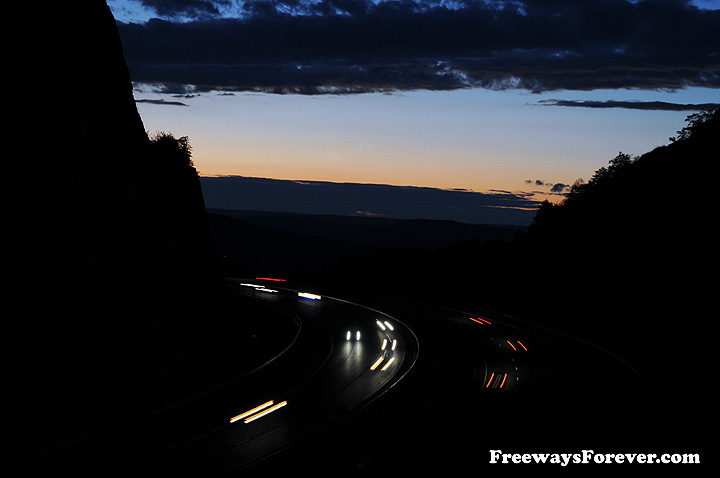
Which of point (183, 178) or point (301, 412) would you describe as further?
point (183, 178)

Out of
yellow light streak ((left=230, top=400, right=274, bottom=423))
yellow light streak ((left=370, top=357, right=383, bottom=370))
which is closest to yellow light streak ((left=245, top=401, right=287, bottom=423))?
yellow light streak ((left=230, top=400, right=274, bottom=423))

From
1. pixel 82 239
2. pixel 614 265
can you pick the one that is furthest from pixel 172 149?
pixel 614 265

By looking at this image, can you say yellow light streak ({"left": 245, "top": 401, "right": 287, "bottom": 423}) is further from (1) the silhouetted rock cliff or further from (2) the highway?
(1) the silhouetted rock cliff

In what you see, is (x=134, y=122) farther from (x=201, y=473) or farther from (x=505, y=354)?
(x=505, y=354)

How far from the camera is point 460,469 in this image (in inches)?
762

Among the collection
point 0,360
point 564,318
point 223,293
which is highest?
point 0,360

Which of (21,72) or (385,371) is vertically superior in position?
(21,72)

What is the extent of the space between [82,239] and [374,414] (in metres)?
15.7

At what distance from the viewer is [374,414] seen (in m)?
25.6

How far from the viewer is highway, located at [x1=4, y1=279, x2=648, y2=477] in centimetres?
1961

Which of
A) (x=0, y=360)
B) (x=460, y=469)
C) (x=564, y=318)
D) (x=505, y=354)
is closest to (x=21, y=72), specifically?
(x=0, y=360)

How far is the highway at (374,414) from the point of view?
1961 centimetres

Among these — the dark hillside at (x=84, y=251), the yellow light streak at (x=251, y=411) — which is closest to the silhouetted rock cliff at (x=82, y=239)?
the dark hillside at (x=84, y=251)

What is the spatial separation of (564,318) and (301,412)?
38.5 metres
